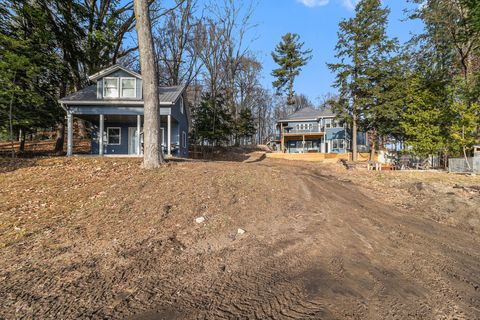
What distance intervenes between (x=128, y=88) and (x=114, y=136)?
4137 mm

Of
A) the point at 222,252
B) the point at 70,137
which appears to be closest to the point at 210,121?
the point at 70,137

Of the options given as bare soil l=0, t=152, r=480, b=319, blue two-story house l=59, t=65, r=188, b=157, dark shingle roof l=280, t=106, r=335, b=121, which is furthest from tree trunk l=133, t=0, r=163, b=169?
dark shingle roof l=280, t=106, r=335, b=121

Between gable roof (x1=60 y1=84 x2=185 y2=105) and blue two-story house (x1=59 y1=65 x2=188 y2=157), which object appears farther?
blue two-story house (x1=59 y1=65 x2=188 y2=157)

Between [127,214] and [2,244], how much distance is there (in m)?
1.73

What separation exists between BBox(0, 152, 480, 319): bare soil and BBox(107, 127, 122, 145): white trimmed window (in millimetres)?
10055

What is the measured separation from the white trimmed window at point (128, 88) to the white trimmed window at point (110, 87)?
1.22 ft

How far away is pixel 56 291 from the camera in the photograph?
247 centimetres

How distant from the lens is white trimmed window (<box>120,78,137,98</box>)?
14.3 m

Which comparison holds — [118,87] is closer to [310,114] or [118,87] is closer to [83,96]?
[83,96]

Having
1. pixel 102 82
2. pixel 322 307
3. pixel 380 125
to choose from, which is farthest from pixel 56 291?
pixel 380 125

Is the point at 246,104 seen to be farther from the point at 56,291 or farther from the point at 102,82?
the point at 56,291

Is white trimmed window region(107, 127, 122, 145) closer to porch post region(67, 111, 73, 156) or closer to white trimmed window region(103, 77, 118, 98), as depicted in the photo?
white trimmed window region(103, 77, 118, 98)

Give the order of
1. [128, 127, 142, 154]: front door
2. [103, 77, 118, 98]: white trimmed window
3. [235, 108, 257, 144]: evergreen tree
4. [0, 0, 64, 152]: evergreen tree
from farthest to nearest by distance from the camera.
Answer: [235, 108, 257, 144]: evergreen tree → [128, 127, 142, 154]: front door → [103, 77, 118, 98]: white trimmed window → [0, 0, 64, 152]: evergreen tree

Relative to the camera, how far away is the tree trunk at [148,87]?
7.55 meters
